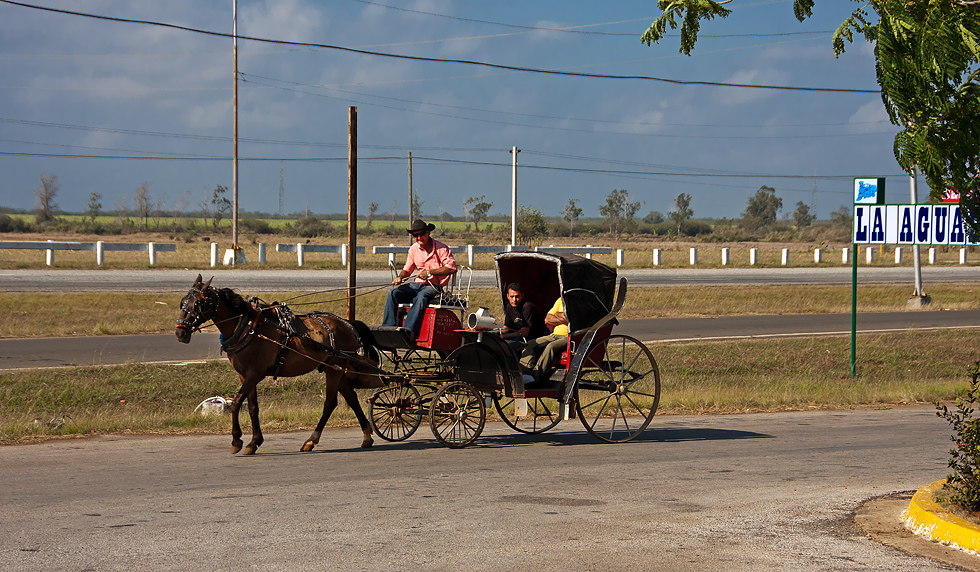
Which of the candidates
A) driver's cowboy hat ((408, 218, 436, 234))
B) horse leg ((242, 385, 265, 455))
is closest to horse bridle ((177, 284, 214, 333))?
horse leg ((242, 385, 265, 455))

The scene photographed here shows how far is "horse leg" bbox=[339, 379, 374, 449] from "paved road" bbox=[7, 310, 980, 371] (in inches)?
350

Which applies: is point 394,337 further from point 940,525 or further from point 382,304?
point 382,304

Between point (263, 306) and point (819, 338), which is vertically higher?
point (263, 306)

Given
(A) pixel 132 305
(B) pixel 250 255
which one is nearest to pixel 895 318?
(A) pixel 132 305

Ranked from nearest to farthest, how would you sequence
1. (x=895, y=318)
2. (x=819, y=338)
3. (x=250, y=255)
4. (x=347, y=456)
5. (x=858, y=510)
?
(x=858, y=510) < (x=347, y=456) < (x=819, y=338) < (x=895, y=318) < (x=250, y=255)

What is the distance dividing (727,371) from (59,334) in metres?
16.0

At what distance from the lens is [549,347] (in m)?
11.9

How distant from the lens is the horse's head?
10.0 meters

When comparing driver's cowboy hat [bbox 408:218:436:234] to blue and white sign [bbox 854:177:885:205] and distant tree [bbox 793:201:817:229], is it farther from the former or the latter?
distant tree [bbox 793:201:817:229]

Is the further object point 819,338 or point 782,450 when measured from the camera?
point 819,338

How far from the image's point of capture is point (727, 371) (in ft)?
67.0

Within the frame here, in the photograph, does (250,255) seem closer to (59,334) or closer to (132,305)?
(132,305)

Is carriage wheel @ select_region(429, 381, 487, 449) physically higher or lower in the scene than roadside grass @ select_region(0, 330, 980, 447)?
higher

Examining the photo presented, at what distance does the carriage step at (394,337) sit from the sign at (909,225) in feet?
35.1
